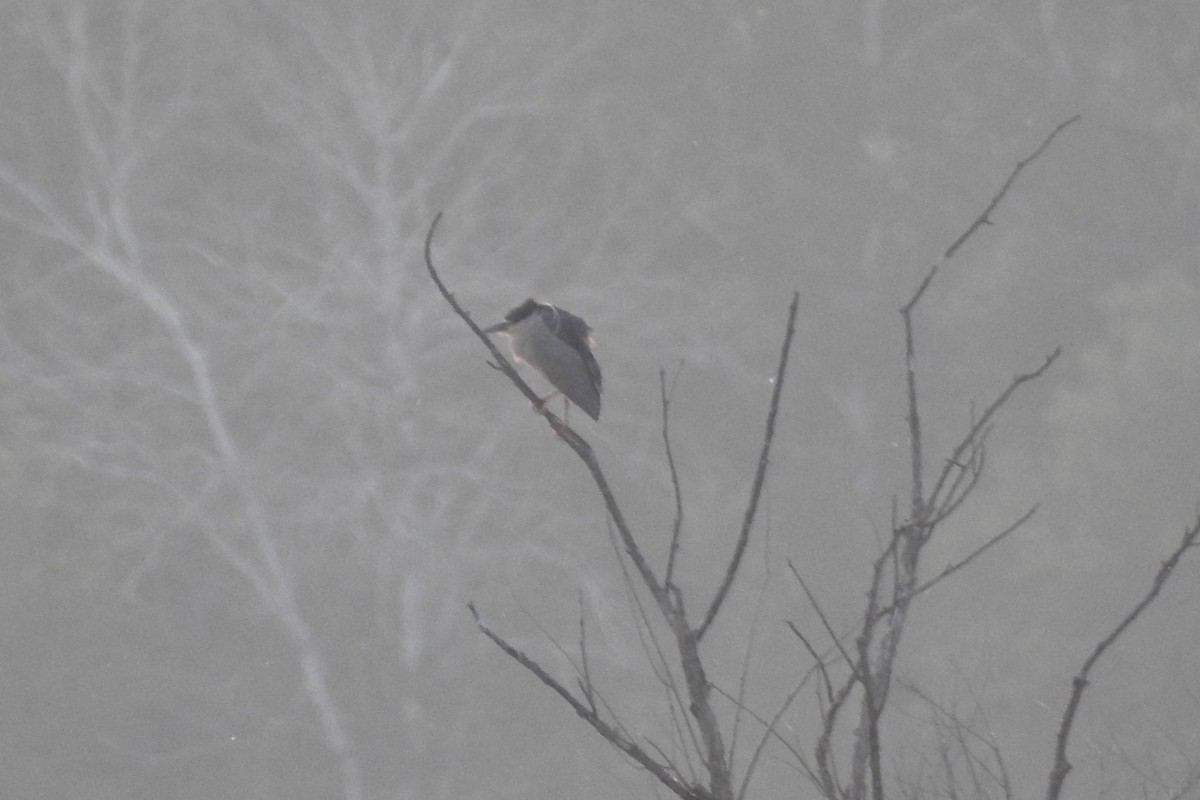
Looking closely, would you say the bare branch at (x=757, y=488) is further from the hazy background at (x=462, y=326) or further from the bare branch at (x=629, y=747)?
the hazy background at (x=462, y=326)

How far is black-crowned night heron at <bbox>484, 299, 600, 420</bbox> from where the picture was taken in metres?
2.32

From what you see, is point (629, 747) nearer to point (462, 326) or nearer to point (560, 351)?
point (560, 351)

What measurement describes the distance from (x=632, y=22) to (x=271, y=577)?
11.5 feet

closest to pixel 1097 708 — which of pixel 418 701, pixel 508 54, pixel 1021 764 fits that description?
pixel 1021 764

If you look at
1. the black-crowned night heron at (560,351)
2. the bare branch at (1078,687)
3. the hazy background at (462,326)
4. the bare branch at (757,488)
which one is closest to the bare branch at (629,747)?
the bare branch at (757,488)

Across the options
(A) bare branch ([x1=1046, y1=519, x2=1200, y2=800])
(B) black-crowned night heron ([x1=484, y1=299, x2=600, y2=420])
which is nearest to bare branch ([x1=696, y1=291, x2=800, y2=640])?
(A) bare branch ([x1=1046, y1=519, x2=1200, y2=800])

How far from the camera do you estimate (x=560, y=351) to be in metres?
2.33

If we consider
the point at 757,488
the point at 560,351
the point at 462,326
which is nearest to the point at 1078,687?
the point at 757,488

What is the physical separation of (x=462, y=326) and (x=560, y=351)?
5329 mm

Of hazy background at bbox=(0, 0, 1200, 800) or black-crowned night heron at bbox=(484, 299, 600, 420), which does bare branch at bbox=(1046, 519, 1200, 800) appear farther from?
hazy background at bbox=(0, 0, 1200, 800)

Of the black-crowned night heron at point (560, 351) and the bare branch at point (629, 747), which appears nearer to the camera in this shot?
the bare branch at point (629, 747)

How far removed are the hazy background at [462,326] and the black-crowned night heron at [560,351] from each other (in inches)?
179

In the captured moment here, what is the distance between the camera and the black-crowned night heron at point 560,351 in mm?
2322

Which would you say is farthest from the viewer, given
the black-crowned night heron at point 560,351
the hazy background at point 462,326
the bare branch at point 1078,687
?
the hazy background at point 462,326
